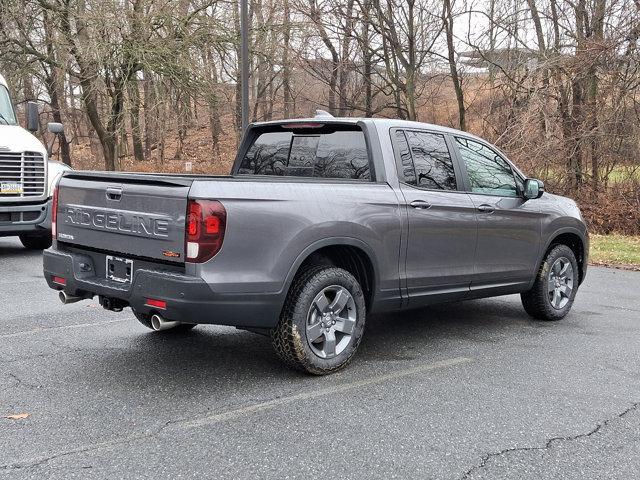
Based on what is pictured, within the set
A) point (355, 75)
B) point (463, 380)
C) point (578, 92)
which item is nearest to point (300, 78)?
point (355, 75)

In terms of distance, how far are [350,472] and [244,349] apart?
2282mm

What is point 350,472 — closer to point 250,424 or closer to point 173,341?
point 250,424

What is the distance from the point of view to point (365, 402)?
422 centimetres

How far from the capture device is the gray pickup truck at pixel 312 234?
4137 millimetres

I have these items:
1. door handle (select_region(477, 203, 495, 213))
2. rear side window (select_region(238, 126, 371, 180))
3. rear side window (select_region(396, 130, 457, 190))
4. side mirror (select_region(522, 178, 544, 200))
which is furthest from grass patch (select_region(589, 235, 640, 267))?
rear side window (select_region(238, 126, 371, 180))

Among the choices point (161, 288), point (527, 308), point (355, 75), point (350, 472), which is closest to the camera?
point (350, 472)

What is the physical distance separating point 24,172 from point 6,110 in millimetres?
1736

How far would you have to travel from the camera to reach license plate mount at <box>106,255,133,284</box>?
441 cm

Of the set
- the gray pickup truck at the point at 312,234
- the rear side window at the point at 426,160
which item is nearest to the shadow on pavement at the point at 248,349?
the gray pickup truck at the point at 312,234

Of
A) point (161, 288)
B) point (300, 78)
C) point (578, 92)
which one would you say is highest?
point (300, 78)

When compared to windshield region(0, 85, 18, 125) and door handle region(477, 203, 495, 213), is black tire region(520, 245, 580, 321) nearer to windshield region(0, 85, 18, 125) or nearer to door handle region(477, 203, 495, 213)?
door handle region(477, 203, 495, 213)

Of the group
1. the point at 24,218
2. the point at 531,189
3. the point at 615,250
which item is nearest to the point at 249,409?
the point at 531,189

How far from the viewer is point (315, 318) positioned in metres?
4.66

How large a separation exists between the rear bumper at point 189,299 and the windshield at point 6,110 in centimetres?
810
